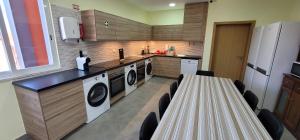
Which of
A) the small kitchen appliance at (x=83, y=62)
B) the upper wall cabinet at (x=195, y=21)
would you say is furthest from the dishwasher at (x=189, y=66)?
the small kitchen appliance at (x=83, y=62)

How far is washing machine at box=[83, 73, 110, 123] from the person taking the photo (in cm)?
221

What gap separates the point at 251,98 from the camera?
1768 millimetres

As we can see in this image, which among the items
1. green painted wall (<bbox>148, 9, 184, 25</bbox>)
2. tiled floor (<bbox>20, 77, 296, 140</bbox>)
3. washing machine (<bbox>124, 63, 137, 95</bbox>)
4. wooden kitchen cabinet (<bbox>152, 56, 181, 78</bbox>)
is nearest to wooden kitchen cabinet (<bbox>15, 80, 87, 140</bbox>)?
tiled floor (<bbox>20, 77, 296, 140</bbox>)

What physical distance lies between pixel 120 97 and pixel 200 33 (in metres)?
3.15

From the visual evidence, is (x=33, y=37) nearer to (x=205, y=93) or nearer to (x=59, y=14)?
(x=59, y=14)

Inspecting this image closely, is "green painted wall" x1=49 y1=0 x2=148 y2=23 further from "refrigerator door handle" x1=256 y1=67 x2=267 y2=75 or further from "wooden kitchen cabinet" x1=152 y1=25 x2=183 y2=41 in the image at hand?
"refrigerator door handle" x1=256 y1=67 x2=267 y2=75

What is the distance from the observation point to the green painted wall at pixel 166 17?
4762 mm

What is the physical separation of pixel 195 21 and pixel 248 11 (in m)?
1.37

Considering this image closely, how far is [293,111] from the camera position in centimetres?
210

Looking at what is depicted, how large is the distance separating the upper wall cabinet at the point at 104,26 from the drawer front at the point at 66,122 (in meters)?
1.35

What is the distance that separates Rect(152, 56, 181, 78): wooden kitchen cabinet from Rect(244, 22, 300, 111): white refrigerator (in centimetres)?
231

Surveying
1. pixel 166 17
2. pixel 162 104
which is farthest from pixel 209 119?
pixel 166 17

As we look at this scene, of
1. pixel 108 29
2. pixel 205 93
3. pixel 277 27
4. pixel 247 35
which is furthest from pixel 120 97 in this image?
pixel 247 35

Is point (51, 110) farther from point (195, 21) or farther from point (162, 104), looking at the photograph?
point (195, 21)
